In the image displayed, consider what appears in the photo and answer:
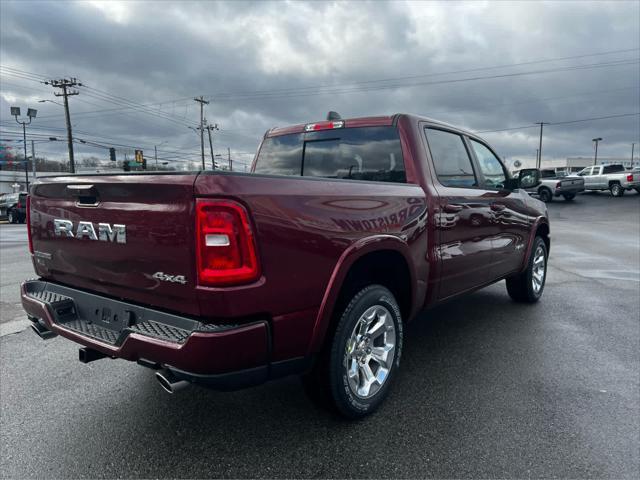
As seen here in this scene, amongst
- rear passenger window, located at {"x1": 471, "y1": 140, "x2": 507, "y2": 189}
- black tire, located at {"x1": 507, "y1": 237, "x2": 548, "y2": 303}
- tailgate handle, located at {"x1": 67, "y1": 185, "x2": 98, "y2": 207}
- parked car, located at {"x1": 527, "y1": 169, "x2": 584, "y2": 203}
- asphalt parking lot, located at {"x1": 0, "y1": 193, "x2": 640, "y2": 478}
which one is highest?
rear passenger window, located at {"x1": 471, "y1": 140, "x2": 507, "y2": 189}

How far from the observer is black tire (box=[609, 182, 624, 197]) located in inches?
Result: 1124

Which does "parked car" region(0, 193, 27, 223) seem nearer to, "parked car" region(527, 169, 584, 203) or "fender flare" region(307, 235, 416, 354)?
"fender flare" region(307, 235, 416, 354)

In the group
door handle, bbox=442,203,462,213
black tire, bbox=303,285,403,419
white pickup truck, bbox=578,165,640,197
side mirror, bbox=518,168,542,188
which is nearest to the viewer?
black tire, bbox=303,285,403,419

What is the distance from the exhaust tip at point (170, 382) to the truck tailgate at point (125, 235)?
301 millimetres

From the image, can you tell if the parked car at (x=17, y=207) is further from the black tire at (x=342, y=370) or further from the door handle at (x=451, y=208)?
the black tire at (x=342, y=370)

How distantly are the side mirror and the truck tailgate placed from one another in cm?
400

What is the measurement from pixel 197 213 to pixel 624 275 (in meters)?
Result: 7.60

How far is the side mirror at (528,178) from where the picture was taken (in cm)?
489

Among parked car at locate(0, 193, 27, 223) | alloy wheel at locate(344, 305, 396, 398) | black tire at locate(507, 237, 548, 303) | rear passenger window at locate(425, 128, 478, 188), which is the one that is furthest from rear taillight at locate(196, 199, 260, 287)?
parked car at locate(0, 193, 27, 223)

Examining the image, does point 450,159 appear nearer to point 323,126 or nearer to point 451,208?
point 451,208

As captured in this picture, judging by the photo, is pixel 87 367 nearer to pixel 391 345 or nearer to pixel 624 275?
pixel 391 345

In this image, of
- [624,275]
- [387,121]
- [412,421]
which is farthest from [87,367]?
[624,275]

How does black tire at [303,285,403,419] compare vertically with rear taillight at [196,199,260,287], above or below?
below

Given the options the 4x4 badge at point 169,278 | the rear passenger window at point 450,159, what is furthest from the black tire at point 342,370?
A: the rear passenger window at point 450,159
